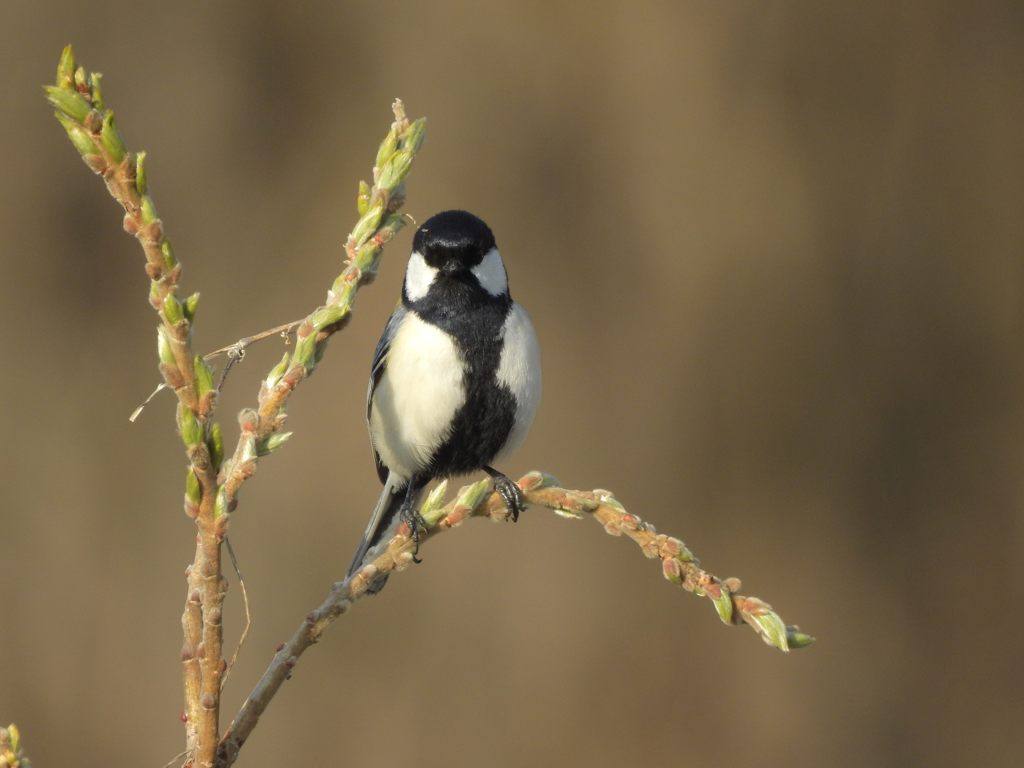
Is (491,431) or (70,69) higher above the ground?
(70,69)

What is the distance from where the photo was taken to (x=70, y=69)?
0.47 m

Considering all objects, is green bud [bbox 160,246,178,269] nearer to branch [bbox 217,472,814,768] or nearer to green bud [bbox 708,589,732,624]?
branch [bbox 217,472,814,768]

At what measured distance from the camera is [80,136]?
474mm

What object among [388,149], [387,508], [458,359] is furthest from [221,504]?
[387,508]

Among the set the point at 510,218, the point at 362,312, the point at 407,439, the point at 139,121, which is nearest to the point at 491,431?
the point at 407,439

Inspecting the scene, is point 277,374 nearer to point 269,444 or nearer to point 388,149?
point 269,444

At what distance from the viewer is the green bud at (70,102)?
18.2 inches

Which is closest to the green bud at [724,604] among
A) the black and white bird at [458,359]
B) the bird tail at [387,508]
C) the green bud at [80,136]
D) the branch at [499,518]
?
the branch at [499,518]

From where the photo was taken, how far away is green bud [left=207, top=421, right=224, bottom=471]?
1.63 ft

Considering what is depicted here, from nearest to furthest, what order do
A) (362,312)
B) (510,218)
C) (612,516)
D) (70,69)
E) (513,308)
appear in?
(70,69) → (612,516) → (513,308) → (362,312) → (510,218)

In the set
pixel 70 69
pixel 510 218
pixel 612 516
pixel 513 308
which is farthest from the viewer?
pixel 510 218

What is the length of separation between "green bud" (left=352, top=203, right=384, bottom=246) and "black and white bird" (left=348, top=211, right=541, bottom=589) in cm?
57

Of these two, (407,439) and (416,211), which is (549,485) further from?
(416,211)

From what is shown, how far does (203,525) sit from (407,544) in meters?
0.13
